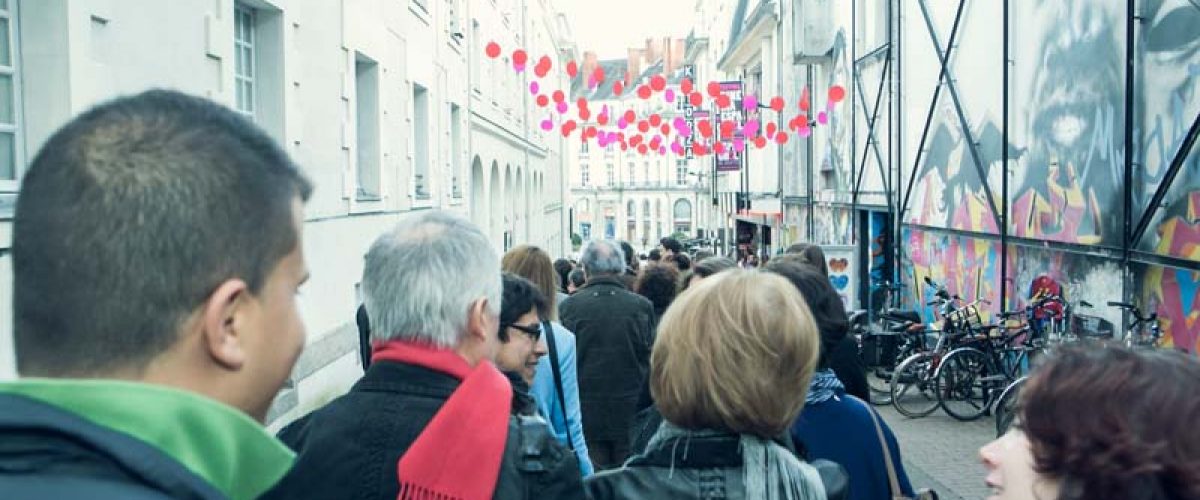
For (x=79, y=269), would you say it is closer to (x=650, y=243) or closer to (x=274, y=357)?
(x=274, y=357)

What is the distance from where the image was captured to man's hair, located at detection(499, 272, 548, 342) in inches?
149

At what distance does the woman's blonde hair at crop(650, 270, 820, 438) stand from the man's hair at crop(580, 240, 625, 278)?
3.78 metres

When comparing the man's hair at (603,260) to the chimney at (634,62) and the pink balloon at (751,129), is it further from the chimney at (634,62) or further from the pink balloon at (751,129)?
the chimney at (634,62)

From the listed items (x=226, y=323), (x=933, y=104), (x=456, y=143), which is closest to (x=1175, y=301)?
(x=933, y=104)

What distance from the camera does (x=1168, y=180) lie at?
855cm

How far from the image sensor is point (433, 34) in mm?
16344

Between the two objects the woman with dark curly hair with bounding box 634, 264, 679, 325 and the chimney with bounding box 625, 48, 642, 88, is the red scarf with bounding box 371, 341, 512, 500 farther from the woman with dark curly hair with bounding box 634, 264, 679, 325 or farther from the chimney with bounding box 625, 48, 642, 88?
the chimney with bounding box 625, 48, 642, 88

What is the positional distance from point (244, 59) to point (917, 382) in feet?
24.5

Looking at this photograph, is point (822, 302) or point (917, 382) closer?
point (822, 302)

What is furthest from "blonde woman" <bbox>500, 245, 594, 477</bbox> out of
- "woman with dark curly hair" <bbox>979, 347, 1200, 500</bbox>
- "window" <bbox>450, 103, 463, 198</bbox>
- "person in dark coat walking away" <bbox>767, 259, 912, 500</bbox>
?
"window" <bbox>450, 103, 463, 198</bbox>

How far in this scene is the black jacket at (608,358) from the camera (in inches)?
238

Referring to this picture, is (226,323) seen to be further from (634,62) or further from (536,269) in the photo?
(634,62)

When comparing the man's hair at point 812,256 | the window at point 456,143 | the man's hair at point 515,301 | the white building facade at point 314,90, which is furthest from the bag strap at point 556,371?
the window at point 456,143

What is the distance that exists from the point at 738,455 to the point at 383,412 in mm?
813
